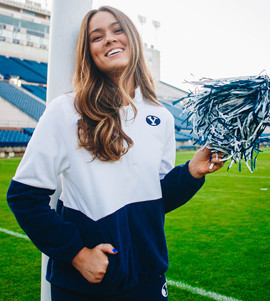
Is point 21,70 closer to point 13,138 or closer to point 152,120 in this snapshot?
point 13,138

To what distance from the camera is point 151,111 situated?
118cm

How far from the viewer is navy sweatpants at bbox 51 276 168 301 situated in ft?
3.13

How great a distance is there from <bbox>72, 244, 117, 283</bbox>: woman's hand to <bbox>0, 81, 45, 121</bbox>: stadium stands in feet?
59.6

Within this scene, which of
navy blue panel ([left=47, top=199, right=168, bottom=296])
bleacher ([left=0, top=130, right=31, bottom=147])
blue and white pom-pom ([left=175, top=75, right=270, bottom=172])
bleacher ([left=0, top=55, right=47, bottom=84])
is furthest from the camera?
bleacher ([left=0, top=55, right=47, bottom=84])

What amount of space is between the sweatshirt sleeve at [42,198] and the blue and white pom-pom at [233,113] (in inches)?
16.2

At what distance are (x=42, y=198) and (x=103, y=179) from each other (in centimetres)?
18

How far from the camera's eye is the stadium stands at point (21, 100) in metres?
18.4

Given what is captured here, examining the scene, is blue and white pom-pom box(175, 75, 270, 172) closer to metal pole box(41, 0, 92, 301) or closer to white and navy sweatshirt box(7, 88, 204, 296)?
white and navy sweatshirt box(7, 88, 204, 296)

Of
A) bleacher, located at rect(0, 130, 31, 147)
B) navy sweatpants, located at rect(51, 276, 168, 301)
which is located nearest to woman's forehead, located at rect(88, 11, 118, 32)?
navy sweatpants, located at rect(51, 276, 168, 301)

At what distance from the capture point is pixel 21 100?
1936 cm

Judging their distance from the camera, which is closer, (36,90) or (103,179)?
(103,179)

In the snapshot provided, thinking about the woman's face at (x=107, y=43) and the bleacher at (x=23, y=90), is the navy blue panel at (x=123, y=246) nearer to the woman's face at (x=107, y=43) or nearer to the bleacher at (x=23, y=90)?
the woman's face at (x=107, y=43)

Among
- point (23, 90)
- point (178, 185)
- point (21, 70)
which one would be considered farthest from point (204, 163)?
point (21, 70)

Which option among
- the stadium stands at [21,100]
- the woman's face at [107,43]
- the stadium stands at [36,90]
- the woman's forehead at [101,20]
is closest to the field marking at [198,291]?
the woman's face at [107,43]
